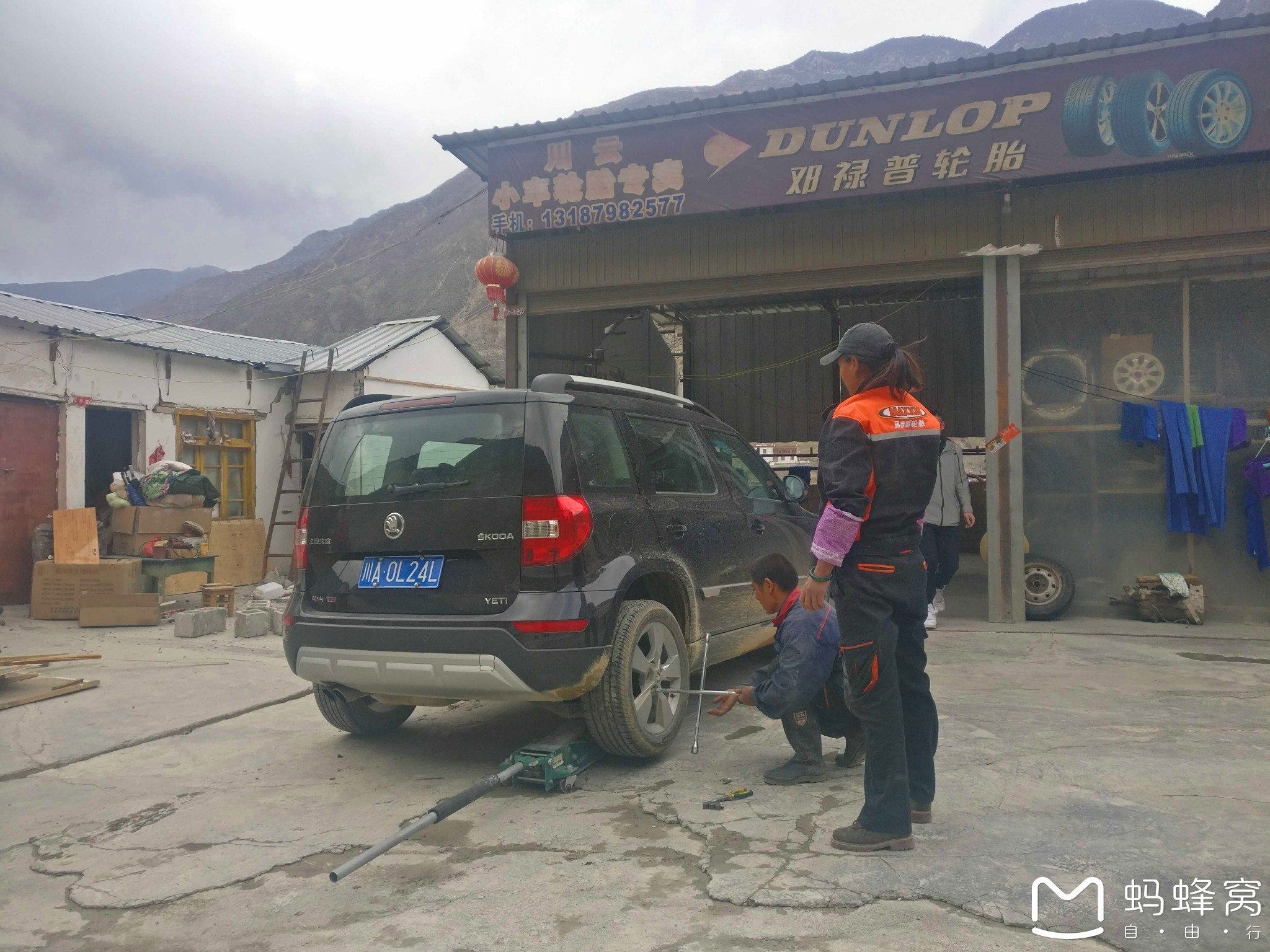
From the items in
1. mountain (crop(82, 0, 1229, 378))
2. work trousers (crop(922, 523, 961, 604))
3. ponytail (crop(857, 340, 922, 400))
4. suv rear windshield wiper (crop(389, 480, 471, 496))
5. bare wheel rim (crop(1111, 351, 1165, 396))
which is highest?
mountain (crop(82, 0, 1229, 378))

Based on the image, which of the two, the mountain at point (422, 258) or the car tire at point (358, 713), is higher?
the mountain at point (422, 258)

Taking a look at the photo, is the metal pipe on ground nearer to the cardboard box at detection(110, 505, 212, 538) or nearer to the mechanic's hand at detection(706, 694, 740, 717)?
the mechanic's hand at detection(706, 694, 740, 717)

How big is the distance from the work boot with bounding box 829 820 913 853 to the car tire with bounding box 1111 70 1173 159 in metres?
6.88

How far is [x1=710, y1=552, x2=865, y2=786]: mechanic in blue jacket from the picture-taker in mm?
3650

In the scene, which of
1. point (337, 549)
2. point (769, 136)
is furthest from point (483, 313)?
point (337, 549)

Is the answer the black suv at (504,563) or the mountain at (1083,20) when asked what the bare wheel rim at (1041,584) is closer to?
the black suv at (504,563)

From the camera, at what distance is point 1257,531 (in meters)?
8.09

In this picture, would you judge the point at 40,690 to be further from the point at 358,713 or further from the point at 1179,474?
the point at 1179,474

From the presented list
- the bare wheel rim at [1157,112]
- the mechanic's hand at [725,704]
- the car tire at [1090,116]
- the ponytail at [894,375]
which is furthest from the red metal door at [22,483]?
the bare wheel rim at [1157,112]

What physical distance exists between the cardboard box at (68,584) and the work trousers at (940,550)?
8.39m

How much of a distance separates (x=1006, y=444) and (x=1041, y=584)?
1.45 meters

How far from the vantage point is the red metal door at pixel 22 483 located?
33.9 ft

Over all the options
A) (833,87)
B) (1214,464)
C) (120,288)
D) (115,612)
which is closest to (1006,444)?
(1214,464)

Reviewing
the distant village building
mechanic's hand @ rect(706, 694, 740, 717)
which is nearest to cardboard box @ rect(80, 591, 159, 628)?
the distant village building
